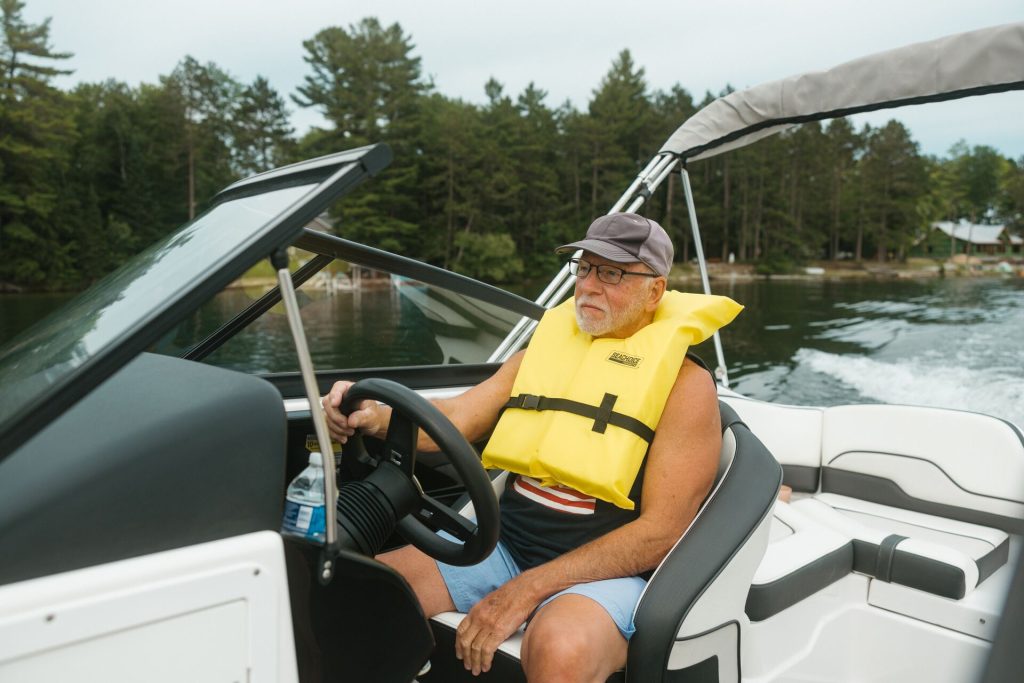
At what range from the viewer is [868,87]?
2.81m

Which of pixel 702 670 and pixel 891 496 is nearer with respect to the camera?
pixel 702 670

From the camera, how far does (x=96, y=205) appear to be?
36.3m

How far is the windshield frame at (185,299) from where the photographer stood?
2.88 feet

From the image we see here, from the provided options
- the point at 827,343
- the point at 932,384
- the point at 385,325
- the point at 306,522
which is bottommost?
the point at 827,343

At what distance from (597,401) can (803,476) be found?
1656mm

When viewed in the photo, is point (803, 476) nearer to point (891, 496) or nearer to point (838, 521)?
point (891, 496)

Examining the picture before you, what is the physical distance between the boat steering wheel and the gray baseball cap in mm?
701

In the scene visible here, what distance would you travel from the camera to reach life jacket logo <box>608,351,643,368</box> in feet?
5.72

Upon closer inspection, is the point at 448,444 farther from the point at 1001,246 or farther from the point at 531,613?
the point at 1001,246

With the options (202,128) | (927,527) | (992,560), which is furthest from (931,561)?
(202,128)

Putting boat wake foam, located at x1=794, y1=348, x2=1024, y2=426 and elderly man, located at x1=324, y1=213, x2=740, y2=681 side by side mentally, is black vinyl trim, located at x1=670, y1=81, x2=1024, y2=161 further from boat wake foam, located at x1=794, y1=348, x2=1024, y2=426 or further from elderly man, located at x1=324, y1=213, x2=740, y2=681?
boat wake foam, located at x1=794, y1=348, x2=1024, y2=426

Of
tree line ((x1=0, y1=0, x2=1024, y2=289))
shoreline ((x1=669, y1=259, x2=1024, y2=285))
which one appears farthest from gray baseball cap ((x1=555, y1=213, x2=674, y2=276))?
shoreline ((x1=669, y1=259, x2=1024, y2=285))

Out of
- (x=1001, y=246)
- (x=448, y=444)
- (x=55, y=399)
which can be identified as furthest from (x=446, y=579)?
(x=1001, y=246)

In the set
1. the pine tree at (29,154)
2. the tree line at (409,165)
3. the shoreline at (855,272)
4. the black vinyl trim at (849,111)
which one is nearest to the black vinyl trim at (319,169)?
the black vinyl trim at (849,111)
